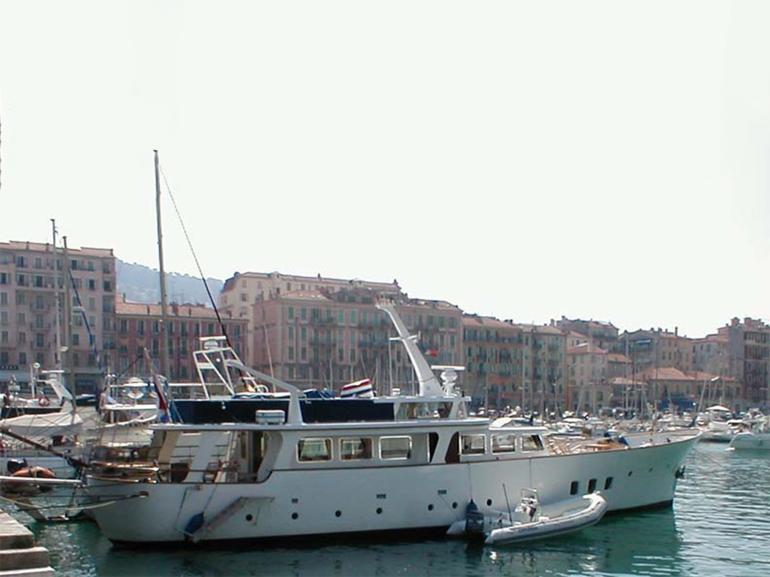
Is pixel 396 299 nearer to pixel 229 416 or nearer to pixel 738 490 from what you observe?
pixel 738 490

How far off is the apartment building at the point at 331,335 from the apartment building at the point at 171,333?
320cm

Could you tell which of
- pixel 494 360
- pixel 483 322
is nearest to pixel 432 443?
pixel 494 360

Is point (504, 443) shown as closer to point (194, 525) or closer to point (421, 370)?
point (421, 370)

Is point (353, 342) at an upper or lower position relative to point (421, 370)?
upper

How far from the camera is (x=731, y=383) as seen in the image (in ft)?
400

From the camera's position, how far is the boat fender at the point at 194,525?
20.9 metres

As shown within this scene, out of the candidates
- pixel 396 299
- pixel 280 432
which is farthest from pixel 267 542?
pixel 396 299

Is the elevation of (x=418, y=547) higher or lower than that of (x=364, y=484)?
lower

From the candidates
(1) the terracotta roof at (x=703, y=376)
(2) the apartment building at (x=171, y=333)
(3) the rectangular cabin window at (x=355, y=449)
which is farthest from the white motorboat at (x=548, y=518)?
(1) the terracotta roof at (x=703, y=376)

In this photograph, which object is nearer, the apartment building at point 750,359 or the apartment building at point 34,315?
the apartment building at point 34,315

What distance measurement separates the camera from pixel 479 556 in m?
21.2

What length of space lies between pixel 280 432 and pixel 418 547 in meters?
4.07

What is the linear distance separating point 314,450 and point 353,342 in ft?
235

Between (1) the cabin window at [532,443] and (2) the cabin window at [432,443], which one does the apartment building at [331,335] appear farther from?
(2) the cabin window at [432,443]
